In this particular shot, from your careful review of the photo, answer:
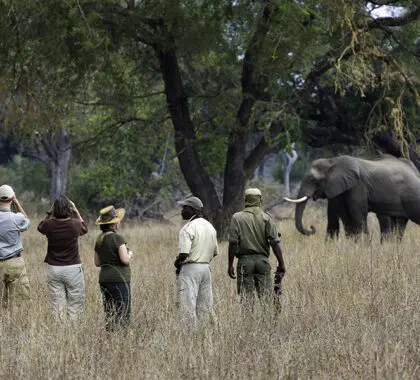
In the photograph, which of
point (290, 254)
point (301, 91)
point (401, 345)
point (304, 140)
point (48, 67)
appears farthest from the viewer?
point (304, 140)

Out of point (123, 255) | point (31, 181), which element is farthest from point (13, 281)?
point (31, 181)

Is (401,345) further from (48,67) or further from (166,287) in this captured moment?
(48,67)

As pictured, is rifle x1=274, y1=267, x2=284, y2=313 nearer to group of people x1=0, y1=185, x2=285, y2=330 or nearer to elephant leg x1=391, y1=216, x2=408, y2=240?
group of people x1=0, y1=185, x2=285, y2=330

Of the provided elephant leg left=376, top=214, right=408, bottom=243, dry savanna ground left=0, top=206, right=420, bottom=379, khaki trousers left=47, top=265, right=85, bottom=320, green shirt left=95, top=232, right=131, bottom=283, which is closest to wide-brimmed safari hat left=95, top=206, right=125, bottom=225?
green shirt left=95, top=232, right=131, bottom=283

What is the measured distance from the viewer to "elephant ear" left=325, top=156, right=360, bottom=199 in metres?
18.4

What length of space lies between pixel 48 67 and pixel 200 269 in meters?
9.48

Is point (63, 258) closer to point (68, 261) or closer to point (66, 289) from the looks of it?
point (68, 261)

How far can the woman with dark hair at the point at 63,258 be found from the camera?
870 cm

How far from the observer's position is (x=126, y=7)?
A: 17.6 metres

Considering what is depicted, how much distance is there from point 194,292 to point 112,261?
805mm

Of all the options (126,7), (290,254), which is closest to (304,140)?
(126,7)

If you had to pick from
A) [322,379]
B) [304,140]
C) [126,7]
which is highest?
[126,7]

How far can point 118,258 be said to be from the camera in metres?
8.26

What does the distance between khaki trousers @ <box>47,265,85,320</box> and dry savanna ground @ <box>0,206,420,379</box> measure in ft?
0.52
